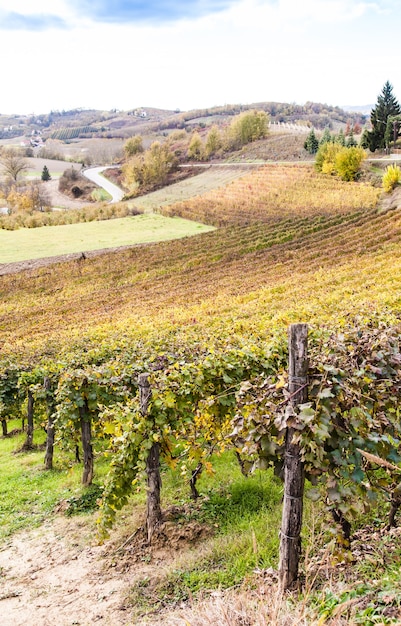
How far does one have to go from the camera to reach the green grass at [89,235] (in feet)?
145

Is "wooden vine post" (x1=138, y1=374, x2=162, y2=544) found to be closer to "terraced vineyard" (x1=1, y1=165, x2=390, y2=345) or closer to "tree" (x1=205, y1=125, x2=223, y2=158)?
"terraced vineyard" (x1=1, y1=165, x2=390, y2=345)

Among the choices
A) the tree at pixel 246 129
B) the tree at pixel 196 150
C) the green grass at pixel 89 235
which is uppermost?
the tree at pixel 246 129

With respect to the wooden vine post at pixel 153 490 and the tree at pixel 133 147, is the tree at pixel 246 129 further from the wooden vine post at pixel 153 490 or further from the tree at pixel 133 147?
the wooden vine post at pixel 153 490

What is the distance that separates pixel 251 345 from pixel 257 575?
3.56 meters

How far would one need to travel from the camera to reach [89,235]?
5059 cm

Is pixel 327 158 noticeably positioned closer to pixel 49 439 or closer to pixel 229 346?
pixel 49 439

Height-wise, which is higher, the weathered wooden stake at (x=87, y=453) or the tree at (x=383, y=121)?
the tree at (x=383, y=121)

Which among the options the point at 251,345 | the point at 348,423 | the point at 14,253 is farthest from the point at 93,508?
the point at 14,253

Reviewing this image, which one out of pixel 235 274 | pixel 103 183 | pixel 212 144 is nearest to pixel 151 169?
pixel 212 144

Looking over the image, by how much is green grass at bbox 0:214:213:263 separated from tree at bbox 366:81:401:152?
27272 millimetres

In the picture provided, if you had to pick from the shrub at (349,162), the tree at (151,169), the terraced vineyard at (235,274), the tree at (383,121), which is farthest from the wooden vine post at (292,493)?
the tree at (151,169)

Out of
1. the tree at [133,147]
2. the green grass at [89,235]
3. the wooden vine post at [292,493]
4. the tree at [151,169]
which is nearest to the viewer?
the wooden vine post at [292,493]

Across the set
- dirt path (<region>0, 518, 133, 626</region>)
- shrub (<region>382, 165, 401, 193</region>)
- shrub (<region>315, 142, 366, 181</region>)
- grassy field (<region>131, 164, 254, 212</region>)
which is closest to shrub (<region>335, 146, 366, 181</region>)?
shrub (<region>315, 142, 366, 181</region>)

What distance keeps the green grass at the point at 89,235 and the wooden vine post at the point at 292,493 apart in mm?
40466
